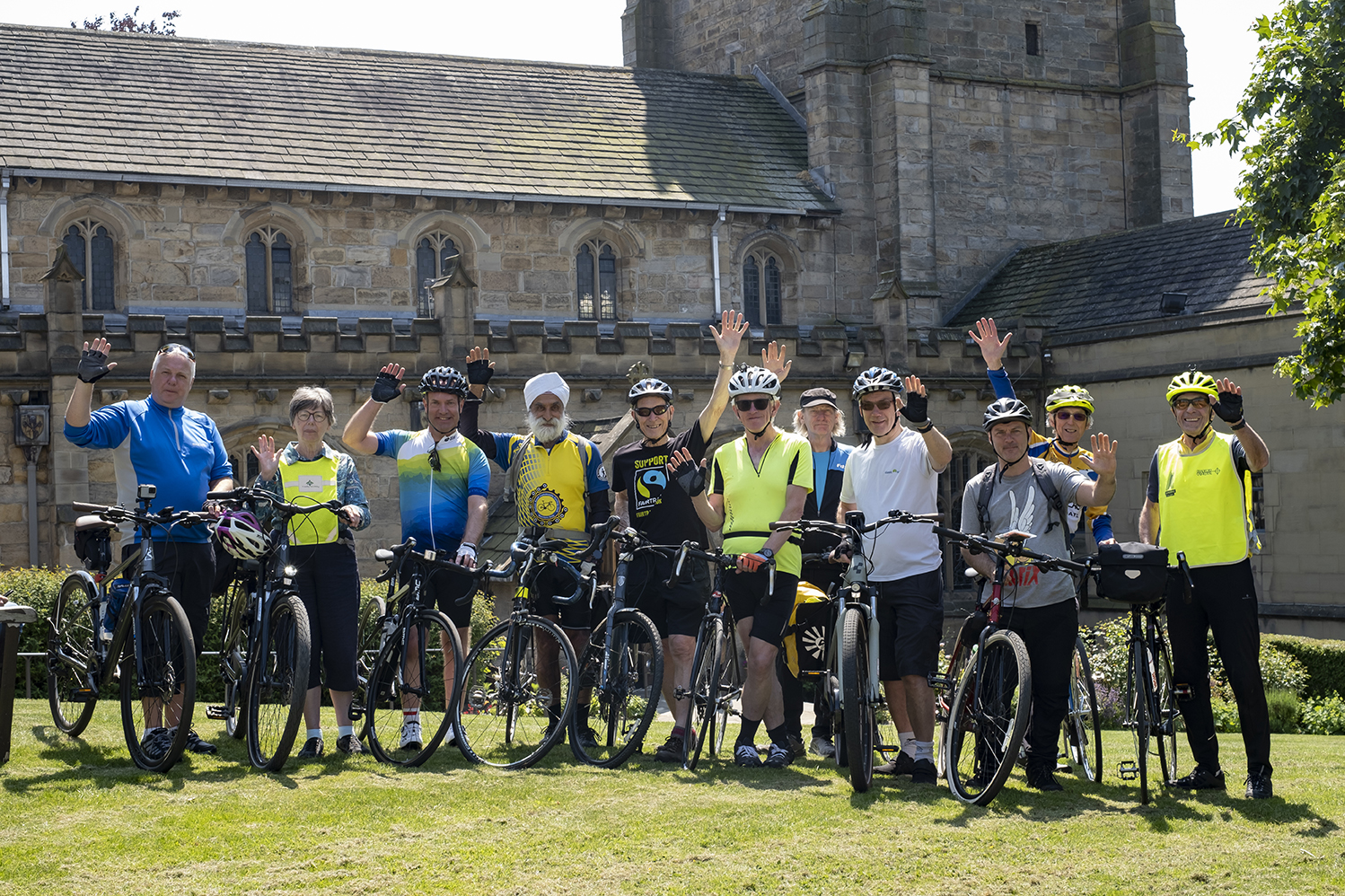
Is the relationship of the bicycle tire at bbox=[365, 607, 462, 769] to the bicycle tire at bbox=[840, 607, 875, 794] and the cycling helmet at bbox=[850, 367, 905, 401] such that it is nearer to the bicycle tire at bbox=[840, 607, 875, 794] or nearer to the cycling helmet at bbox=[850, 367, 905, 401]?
the bicycle tire at bbox=[840, 607, 875, 794]

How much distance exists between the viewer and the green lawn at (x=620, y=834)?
18.8ft

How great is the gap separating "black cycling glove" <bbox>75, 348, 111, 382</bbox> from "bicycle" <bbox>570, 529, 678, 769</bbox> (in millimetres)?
2719

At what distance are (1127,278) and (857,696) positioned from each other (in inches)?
810

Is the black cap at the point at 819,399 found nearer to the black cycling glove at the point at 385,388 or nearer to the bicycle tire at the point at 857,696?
Answer: the bicycle tire at the point at 857,696

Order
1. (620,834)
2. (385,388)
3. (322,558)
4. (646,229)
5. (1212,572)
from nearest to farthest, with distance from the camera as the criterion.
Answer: (620,834) → (1212,572) → (322,558) → (385,388) → (646,229)

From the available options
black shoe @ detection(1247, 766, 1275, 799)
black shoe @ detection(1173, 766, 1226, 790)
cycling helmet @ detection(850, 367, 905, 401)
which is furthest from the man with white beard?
black shoe @ detection(1247, 766, 1275, 799)

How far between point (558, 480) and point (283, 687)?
6.29ft

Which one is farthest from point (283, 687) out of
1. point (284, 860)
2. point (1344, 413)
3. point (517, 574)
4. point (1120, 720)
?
point (1344, 413)

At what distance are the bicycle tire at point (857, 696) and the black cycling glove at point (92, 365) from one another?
386cm

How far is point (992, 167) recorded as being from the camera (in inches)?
1220

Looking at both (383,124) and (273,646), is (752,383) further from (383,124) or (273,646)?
(383,124)

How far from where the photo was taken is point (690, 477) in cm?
801

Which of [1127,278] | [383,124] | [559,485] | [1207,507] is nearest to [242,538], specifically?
[559,485]

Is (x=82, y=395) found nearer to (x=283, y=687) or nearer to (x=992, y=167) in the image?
(x=283, y=687)
